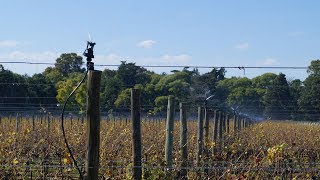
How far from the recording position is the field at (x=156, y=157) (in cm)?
717

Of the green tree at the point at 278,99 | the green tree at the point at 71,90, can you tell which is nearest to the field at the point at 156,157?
the green tree at the point at 71,90

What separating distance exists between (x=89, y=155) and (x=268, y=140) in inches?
483

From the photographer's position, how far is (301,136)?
19172 mm

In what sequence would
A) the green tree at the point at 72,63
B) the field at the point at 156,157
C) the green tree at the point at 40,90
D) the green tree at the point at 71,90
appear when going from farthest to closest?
the green tree at the point at 40,90 → the green tree at the point at 71,90 → the green tree at the point at 72,63 → the field at the point at 156,157

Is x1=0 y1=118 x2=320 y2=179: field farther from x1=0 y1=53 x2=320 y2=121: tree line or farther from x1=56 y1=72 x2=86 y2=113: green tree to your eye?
x1=56 y1=72 x2=86 y2=113: green tree

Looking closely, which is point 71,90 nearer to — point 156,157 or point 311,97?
point 311,97

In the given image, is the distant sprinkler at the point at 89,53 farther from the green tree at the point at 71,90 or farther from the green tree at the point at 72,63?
the green tree at the point at 71,90

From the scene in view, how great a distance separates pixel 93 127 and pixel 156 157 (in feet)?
13.0

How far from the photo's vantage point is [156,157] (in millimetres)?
8578

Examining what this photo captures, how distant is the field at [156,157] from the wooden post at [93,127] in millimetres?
1838

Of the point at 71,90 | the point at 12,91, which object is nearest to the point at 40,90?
the point at 12,91

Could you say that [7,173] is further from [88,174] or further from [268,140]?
[268,140]

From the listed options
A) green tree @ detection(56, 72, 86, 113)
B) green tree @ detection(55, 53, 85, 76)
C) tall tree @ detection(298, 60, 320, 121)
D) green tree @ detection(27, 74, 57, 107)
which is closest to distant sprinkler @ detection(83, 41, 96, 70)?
green tree @ detection(55, 53, 85, 76)

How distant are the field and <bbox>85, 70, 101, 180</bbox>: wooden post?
184 cm
